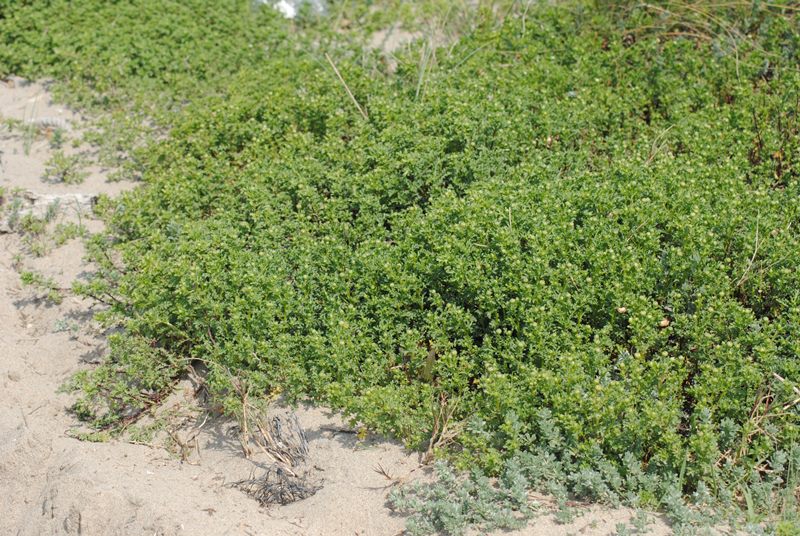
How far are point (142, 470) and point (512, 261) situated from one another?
2.48 meters

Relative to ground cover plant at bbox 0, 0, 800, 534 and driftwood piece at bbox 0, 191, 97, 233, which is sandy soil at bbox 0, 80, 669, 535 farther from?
driftwood piece at bbox 0, 191, 97, 233

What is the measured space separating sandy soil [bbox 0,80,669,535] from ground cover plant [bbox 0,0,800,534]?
0.19 metres

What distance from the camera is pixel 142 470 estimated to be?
509 centimetres

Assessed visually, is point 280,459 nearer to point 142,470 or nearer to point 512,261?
point 142,470

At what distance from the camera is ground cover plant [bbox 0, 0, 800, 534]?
15.5 ft

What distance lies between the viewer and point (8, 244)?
713 cm

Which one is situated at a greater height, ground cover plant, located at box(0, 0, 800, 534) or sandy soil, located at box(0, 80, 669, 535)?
ground cover plant, located at box(0, 0, 800, 534)

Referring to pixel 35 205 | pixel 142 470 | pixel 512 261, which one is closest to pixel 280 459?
pixel 142 470

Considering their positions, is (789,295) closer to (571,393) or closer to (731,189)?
(731,189)

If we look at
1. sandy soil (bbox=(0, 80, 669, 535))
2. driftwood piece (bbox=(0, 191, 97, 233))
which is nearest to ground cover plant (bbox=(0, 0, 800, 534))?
sandy soil (bbox=(0, 80, 669, 535))

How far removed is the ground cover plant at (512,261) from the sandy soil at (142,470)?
0.19m

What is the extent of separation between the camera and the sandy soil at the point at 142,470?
15.2ft

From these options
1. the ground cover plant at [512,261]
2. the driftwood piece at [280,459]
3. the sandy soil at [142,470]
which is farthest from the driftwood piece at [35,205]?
the driftwood piece at [280,459]

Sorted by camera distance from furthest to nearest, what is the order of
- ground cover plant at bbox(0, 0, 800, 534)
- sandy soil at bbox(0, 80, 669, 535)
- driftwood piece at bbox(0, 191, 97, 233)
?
driftwood piece at bbox(0, 191, 97, 233), ground cover plant at bbox(0, 0, 800, 534), sandy soil at bbox(0, 80, 669, 535)
